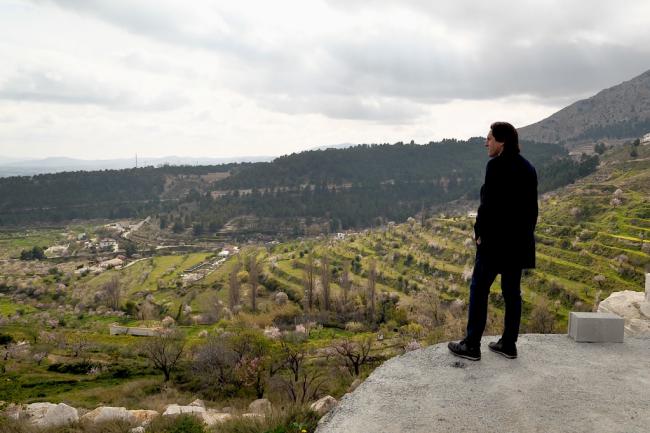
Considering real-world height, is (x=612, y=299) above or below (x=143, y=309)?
above

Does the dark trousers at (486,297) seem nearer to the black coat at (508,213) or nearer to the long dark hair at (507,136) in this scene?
the black coat at (508,213)

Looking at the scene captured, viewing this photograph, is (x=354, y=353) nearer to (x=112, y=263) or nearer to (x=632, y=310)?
(x=632, y=310)

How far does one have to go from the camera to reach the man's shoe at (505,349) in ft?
21.3

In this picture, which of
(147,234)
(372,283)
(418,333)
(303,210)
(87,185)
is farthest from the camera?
(87,185)

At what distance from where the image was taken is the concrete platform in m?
4.92

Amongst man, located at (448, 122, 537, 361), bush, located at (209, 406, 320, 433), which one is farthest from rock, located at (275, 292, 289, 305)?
man, located at (448, 122, 537, 361)

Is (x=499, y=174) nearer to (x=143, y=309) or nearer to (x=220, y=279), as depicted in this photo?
(x=143, y=309)

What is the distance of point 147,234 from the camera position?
467ft

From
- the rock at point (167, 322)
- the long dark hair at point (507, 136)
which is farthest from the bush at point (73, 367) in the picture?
the long dark hair at point (507, 136)

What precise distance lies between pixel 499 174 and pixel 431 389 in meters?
3.01

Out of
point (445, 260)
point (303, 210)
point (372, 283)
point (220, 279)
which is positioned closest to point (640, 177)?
point (445, 260)

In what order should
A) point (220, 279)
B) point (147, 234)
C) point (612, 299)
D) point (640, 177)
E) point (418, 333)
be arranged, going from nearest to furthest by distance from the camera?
1. point (612, 299)
2. point (418, 333)
3. point (640, 177)
4. point (220, 279)
5. point (147, 234)

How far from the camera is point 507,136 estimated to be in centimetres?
598

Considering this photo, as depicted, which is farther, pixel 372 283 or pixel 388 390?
pixel 372 283
